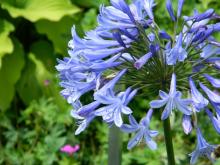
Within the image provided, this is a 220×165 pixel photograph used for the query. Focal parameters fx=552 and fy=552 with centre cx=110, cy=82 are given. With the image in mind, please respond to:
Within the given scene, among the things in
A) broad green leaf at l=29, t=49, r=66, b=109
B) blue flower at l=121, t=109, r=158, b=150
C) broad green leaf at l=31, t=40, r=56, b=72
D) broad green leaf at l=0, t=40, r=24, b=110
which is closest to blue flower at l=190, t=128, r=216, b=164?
blue flower at l=121, t=109, r=158, b=150

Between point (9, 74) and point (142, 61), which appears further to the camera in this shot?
point (9, 74)

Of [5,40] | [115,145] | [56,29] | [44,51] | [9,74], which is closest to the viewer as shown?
[115,145]

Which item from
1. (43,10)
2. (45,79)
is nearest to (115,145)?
(45,79)

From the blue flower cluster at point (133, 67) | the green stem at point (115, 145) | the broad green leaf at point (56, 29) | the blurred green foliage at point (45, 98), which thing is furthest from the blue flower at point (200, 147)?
the broad green leaf at point (56, 29)

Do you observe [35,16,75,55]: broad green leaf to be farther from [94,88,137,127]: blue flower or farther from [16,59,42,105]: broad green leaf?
[94,88,137,127]: blue flower

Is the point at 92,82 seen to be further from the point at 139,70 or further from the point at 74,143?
the point at 74,143

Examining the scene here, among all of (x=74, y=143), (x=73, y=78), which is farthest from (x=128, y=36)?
(x=74, y=143)

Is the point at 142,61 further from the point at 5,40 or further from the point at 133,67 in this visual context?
the point at 5,40
